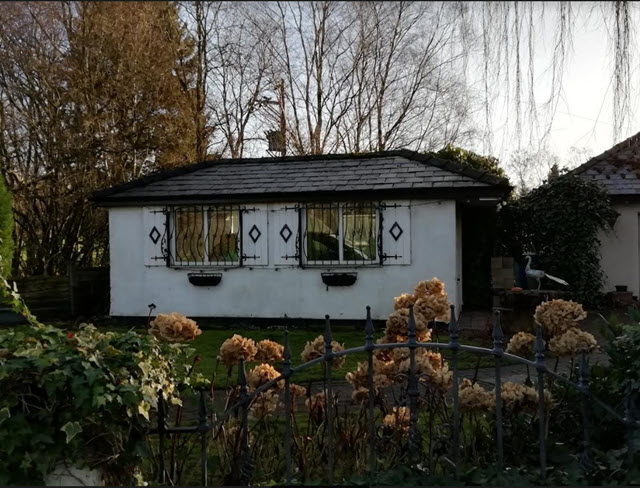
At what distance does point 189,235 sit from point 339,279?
3.28 m

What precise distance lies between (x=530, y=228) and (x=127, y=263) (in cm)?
925

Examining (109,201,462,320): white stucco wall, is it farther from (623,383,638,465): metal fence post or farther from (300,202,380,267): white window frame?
(623,383,638,465): metal fence post

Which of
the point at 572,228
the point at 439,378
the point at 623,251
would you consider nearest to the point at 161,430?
the point at 439,378

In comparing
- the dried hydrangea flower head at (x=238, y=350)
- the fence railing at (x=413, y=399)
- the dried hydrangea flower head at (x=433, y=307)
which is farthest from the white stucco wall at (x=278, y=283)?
the fence railing at (x=413, y=399)

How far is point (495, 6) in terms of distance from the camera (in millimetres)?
2275

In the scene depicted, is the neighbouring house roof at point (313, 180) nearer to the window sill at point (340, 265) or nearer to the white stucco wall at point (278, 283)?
the white stucco wall at point (278, 283)

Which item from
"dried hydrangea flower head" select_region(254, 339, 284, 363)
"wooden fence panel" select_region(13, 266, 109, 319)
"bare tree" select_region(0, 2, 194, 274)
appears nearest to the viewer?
"dried hydrangea flower head" select_region(254, 339, 284, 363)

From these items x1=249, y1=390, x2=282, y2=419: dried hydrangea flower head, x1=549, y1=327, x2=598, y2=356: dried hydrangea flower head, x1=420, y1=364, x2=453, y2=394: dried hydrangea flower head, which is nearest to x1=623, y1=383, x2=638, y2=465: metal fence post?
x1=549, y1=327, x2=598, y2=356: dried hydrangea flower head

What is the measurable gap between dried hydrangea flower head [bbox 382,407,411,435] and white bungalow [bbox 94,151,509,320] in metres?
7.98

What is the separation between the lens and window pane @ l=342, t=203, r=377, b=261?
38.1 ft

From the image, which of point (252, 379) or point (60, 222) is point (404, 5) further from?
point (60, 222)

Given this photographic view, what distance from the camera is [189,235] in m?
12.5

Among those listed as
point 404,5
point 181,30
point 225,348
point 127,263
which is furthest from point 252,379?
point 181,30

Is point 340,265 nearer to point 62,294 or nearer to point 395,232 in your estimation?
point 395,232
